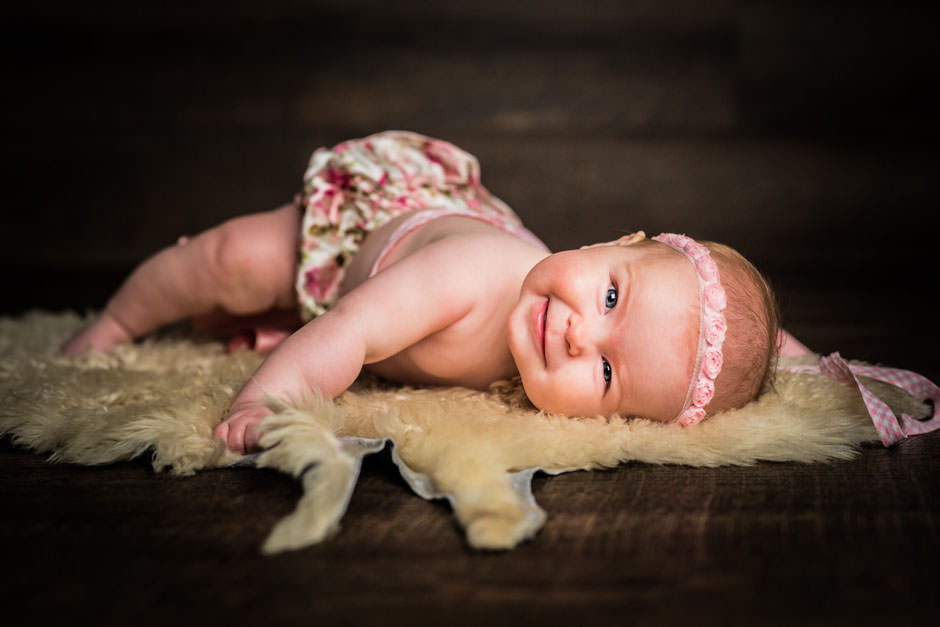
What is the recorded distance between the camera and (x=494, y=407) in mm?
1123

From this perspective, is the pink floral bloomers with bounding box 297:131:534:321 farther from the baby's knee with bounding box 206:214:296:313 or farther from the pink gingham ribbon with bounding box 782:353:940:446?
the pink gingham ribbon with bounding box 782:353:940:446

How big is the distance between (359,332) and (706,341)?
1.32ft

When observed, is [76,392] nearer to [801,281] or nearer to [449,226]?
[449,226]

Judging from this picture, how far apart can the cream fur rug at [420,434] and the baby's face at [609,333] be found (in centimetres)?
3

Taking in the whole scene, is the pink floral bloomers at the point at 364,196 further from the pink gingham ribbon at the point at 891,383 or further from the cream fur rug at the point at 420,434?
the pink gingham ribbon at the point at 891,383

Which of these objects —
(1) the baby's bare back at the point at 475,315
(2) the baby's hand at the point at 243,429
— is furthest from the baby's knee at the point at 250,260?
(2) the baby's hand at the point at 243,429

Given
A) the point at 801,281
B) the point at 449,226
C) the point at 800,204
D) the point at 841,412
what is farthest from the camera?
the point at 800,204

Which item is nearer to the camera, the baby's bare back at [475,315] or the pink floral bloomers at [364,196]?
the baby's bare back at [475,315]

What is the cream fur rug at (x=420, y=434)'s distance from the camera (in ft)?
2.66

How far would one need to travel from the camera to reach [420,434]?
38.0 inches

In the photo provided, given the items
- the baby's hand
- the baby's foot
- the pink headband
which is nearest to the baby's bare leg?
the baby's foot

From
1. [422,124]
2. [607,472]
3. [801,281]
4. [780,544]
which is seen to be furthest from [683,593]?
[422,124]

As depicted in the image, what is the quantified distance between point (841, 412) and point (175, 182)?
2.15m

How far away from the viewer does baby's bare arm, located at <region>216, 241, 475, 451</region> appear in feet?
3.27
